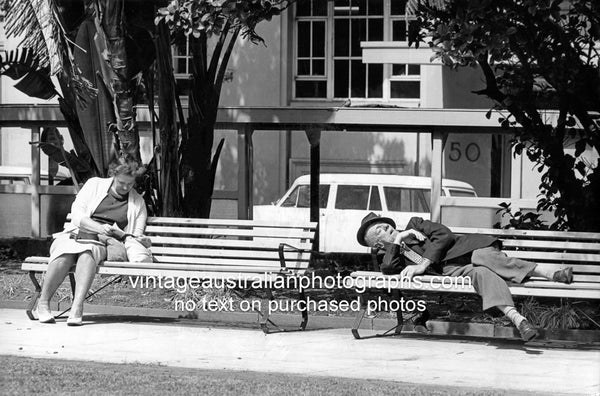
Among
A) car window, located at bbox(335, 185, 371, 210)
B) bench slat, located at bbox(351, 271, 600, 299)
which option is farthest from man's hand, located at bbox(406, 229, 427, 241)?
car window, located at bbox(335, 185, 371, 210)

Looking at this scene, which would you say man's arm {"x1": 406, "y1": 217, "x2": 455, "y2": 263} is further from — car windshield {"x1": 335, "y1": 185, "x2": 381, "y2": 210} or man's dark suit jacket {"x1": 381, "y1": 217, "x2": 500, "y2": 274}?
car windshield {"x1": 335, "y1": 185, "x2": 381, "y2": 210}

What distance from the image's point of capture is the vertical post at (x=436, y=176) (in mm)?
14000

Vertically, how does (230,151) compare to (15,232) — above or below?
above

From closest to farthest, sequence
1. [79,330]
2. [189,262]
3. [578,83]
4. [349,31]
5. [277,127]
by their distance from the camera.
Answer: [79,330]
[189,262]
[578,83]
[277,127]
[349,31]

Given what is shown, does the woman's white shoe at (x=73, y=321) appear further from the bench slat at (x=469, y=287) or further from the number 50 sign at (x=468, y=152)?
the number 50 sign at (x=468, y=152)

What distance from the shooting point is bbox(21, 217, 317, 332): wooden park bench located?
373 inches

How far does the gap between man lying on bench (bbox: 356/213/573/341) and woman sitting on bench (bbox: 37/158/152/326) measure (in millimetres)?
2218

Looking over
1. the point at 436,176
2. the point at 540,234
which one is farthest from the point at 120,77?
the point at 540,234

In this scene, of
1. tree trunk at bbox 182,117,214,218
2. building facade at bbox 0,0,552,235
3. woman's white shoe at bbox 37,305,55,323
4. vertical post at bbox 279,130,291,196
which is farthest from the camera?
building facade at bbox 0,0,552,235

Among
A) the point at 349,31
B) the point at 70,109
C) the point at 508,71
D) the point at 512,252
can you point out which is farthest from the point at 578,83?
the point at 349,31

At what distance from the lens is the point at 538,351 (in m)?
8.62

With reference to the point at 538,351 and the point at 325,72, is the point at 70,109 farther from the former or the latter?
the point at 325,72

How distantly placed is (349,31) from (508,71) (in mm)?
11945

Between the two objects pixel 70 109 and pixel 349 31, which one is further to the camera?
pixel 349 31
